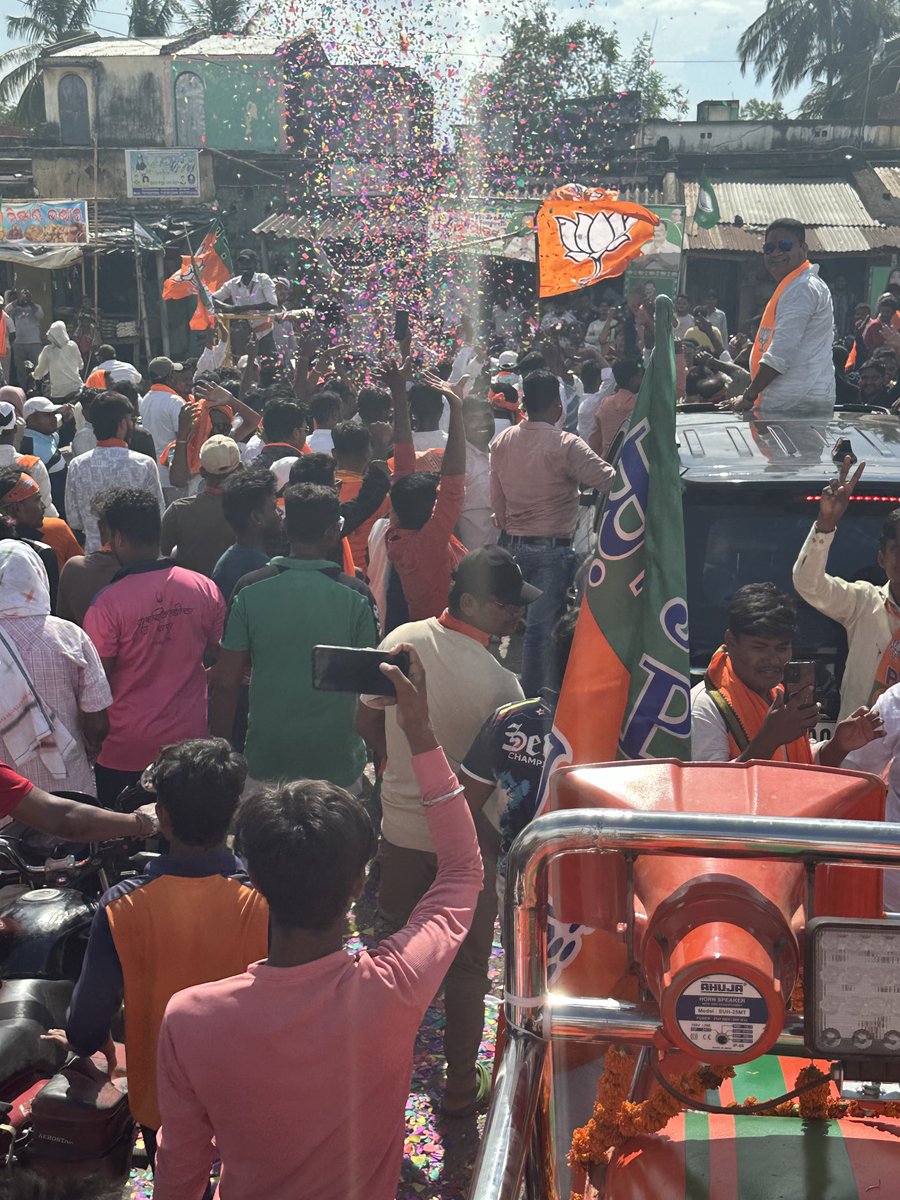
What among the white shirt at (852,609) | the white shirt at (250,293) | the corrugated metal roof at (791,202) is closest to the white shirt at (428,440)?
the white shirt at (852,609)

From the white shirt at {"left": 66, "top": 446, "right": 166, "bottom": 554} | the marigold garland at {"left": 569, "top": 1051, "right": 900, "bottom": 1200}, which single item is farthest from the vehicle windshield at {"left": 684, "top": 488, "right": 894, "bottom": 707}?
the white shirt at {"left": 66, "top": 446, "right": 166, "bottom": 554}

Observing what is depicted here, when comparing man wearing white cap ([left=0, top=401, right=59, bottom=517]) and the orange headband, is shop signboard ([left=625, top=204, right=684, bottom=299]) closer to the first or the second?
man wearing white cap ([left=0, top=401, right=59, bottom=517])

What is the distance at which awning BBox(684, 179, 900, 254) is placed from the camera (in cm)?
2342

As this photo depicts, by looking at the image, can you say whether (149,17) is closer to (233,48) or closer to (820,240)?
(233,48)

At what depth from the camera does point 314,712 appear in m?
4.74

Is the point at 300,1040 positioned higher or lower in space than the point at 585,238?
lower

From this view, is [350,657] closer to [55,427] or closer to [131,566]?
[131,566]

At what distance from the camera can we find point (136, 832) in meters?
3.44

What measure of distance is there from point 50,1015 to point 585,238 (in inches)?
337

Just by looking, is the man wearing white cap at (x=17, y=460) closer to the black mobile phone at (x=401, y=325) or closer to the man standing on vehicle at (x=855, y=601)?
the black mobile phone at (x=401, y=325)

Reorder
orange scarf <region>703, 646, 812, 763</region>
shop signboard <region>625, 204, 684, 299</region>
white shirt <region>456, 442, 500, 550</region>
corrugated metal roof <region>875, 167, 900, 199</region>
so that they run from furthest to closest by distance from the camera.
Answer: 1. corrugated metal roof <region>875, 167, 900, 199</region>
2. shop signboard <region>625, 204, 684, 299</region>
3. white shirt <region>456, 442, 500, 550</region>
4. orange scarf <region>703, 646, 812, 763</region>

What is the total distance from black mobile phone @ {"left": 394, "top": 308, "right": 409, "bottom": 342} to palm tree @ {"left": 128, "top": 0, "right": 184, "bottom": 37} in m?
41.3

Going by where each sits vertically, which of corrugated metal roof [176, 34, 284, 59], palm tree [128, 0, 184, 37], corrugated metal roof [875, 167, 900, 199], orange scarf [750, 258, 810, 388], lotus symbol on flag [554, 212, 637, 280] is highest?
palm tree [128, 0, 184, 37]

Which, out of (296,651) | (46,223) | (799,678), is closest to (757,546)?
(296,651)
